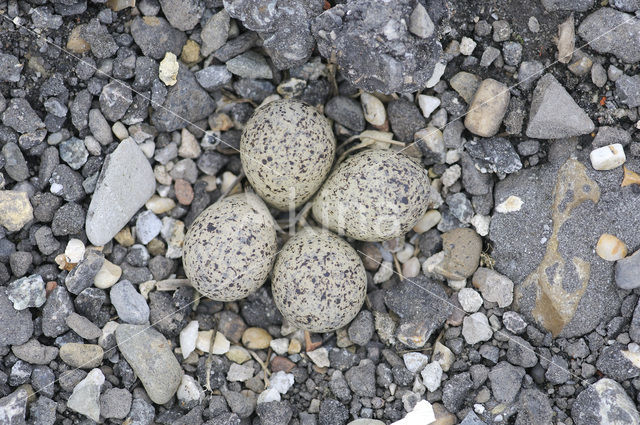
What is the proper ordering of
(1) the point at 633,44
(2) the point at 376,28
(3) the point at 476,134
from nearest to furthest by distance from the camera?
(2) the point at 376,28
(1) the point at 633,44
(3) the point at 476,134

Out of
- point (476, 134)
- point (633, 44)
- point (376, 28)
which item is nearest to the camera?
point (376, 28)

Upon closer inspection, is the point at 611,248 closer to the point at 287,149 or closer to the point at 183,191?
the point at 287,149

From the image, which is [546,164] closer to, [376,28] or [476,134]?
[476,134]

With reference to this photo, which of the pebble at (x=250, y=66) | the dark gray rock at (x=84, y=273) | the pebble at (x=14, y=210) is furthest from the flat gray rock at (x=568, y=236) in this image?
the pebble at (x=14, y=210)

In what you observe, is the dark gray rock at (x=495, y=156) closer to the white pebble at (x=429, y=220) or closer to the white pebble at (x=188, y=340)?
the white pebble at (x=429, y=220)

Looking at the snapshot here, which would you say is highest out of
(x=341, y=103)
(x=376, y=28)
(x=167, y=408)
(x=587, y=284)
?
(x=376, y=28)

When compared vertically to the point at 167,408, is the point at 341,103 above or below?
above

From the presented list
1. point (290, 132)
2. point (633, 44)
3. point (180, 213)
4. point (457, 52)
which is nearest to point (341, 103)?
point (290, 132)
